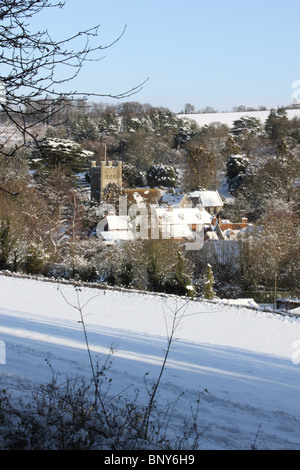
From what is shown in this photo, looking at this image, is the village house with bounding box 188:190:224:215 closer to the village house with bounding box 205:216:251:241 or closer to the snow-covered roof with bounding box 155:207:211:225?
the snow-covered roof with bounding box 155:207:211:225

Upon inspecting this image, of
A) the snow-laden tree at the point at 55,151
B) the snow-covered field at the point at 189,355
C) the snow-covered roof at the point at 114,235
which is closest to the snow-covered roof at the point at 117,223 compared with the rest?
the snow-covered roof at the point at 114,235

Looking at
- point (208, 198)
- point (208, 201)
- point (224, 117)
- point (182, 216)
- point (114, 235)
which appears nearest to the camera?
point (114, 235)

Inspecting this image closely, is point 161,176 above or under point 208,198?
above

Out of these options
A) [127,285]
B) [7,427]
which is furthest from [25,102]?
[127,285]

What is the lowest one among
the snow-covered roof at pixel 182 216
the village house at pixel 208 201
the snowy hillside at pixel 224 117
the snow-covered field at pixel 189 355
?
the snow-covered field at pixel 189 355

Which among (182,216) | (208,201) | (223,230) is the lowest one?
(223,230)

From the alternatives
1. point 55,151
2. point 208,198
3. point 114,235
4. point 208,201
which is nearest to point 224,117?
point 208,198

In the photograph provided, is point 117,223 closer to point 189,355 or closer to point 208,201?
point 208,201

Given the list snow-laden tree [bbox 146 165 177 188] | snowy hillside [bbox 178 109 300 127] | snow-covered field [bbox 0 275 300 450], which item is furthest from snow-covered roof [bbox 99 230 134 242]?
snowy hillside [bbox 178 109 300 127]

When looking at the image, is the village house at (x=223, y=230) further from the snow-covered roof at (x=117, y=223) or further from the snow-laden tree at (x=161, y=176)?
the snow-laden tree at (x=161, y=176)

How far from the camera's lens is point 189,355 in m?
6.89

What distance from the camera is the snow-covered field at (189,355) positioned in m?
4.14

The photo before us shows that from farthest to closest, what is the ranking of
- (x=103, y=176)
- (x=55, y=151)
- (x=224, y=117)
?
(x=224, y=117)
(x=103, y=176)
(x=55, y=151)

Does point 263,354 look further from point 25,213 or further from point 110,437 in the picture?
point 25,213
